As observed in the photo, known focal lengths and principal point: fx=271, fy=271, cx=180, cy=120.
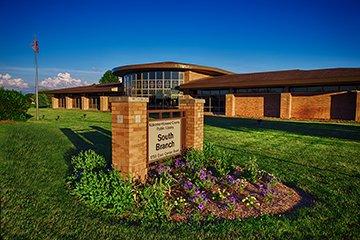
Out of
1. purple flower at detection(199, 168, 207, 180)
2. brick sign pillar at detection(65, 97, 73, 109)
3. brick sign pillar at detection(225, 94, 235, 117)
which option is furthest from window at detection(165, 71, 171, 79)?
purple flower at detection(199, 168, 207, 180)

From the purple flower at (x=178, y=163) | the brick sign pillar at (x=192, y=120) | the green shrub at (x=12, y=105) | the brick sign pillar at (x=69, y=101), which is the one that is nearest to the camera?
the purple flower at (x=178, y=163)

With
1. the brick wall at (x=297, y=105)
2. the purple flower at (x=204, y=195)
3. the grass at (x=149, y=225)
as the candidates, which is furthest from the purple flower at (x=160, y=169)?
the brick wall at (x=297, y=105)

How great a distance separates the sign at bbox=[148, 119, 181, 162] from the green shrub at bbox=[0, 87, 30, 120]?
625 inches

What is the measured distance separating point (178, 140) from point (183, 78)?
27.9 meters

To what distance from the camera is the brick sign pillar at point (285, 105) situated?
25062mm

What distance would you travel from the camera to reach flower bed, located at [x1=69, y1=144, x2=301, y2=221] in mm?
4801

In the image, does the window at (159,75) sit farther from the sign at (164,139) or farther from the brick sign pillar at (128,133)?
the brick sign pillar at (128,133)

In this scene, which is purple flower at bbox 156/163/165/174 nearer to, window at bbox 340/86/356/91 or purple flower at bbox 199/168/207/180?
purple flower at bbox 199/168/207/180

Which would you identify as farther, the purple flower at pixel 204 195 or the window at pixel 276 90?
the window at pixel 276 90

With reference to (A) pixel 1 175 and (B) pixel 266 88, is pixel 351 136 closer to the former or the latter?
(B) pixel 266 88

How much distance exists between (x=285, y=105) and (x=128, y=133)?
22453 millimetres

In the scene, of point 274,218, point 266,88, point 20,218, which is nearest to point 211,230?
point 274,218

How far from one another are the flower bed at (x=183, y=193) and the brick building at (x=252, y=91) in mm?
20131

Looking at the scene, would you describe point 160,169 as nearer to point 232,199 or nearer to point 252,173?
point 232,199
